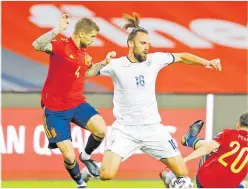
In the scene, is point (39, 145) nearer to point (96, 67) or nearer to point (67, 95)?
point (67, 95)

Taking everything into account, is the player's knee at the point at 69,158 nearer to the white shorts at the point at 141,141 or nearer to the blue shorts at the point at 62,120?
the blue shorts at the point at 62,120

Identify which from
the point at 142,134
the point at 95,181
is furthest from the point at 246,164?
the point at 95,181

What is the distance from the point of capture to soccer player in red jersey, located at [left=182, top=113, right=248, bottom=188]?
11.4 m

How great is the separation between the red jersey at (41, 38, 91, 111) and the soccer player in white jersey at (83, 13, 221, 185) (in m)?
0.51

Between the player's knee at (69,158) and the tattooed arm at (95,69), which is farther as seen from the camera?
the player's knee at (69,158)

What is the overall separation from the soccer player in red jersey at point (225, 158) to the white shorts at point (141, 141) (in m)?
0.70

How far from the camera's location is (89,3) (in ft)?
55.5

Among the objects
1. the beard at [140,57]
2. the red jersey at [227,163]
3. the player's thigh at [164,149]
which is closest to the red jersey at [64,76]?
the beard at [140,57]

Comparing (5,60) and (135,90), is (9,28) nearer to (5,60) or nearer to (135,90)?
(5,60)

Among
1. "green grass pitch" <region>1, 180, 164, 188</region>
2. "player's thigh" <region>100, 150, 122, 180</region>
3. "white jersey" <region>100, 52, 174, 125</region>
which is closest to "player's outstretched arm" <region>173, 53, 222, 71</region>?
"white jersey" <region>100, 52, 174, 125</region>

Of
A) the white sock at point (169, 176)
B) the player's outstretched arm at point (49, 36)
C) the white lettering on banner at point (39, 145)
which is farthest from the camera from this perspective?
the white lettering on banner at point (39, 145)

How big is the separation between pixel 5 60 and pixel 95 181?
2550 millimetres

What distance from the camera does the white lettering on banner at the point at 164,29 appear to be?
16.8 metres

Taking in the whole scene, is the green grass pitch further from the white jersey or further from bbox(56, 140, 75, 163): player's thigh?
the white jersey
